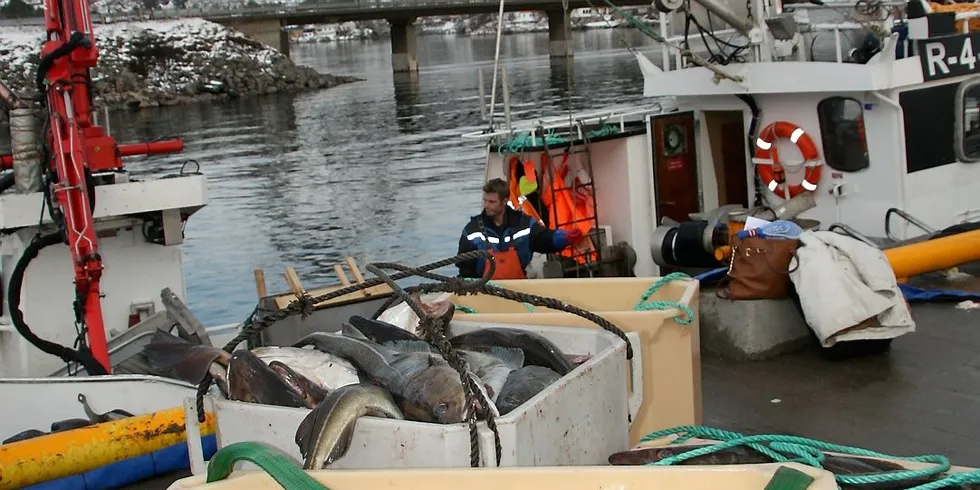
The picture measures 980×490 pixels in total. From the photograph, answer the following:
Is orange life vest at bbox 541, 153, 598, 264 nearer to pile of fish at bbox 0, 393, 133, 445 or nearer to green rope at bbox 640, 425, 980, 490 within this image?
pile of fish at bbox 0, 393, 133, 445

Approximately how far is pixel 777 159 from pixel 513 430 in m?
8.50

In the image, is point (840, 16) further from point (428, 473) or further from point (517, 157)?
point (428, 473)

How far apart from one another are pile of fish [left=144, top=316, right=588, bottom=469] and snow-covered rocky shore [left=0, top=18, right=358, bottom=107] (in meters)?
58.2

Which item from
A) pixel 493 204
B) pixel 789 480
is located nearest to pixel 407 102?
pixel 493 204

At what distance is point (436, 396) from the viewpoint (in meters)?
3.22

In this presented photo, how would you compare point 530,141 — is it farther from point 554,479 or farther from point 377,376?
point 554,479

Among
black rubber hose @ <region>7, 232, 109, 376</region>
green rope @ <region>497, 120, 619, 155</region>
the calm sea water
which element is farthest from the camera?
the calm sea water

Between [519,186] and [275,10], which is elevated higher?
[275,10]

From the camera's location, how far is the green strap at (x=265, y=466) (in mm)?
2674

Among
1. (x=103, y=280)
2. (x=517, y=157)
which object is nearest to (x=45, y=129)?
(x=103, y=280)

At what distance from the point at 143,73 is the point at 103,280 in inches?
2383

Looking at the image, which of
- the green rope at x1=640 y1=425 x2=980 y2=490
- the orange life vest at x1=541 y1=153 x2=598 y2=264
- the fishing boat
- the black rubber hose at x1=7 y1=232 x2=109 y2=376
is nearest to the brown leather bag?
the fishing boat

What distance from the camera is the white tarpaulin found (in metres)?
6.84

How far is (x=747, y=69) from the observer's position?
10602 millimetres
